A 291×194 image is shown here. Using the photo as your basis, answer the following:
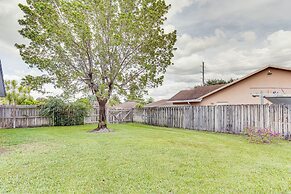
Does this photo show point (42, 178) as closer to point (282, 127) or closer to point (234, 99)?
point (282, 127)

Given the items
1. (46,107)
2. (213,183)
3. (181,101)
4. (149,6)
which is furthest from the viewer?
(181,101)

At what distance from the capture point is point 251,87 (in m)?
14.3

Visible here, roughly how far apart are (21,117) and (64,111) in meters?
2.75

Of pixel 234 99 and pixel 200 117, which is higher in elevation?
pixel 234 99

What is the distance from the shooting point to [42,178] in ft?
13.2

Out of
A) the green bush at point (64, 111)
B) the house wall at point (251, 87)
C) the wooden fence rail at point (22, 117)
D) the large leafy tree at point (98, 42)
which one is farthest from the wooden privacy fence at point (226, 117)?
the wooden fence rail at point (22, 117)

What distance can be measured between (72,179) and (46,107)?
12.2m

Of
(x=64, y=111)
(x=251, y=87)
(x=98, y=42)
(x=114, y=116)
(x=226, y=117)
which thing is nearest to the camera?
(x=98, y=42)

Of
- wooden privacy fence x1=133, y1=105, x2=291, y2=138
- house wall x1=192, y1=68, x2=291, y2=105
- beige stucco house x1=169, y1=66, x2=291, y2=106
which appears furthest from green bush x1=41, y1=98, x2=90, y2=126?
house wall x1=192, y1=68, x2=291, y2=105

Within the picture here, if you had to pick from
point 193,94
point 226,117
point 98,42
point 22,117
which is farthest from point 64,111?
point 193,94

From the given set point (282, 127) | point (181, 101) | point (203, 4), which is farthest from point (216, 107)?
point (181, 101)

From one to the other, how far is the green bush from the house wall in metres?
10.1

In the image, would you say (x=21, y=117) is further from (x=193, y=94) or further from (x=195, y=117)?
(x=193, y=94)

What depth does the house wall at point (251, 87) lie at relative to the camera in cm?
1283
